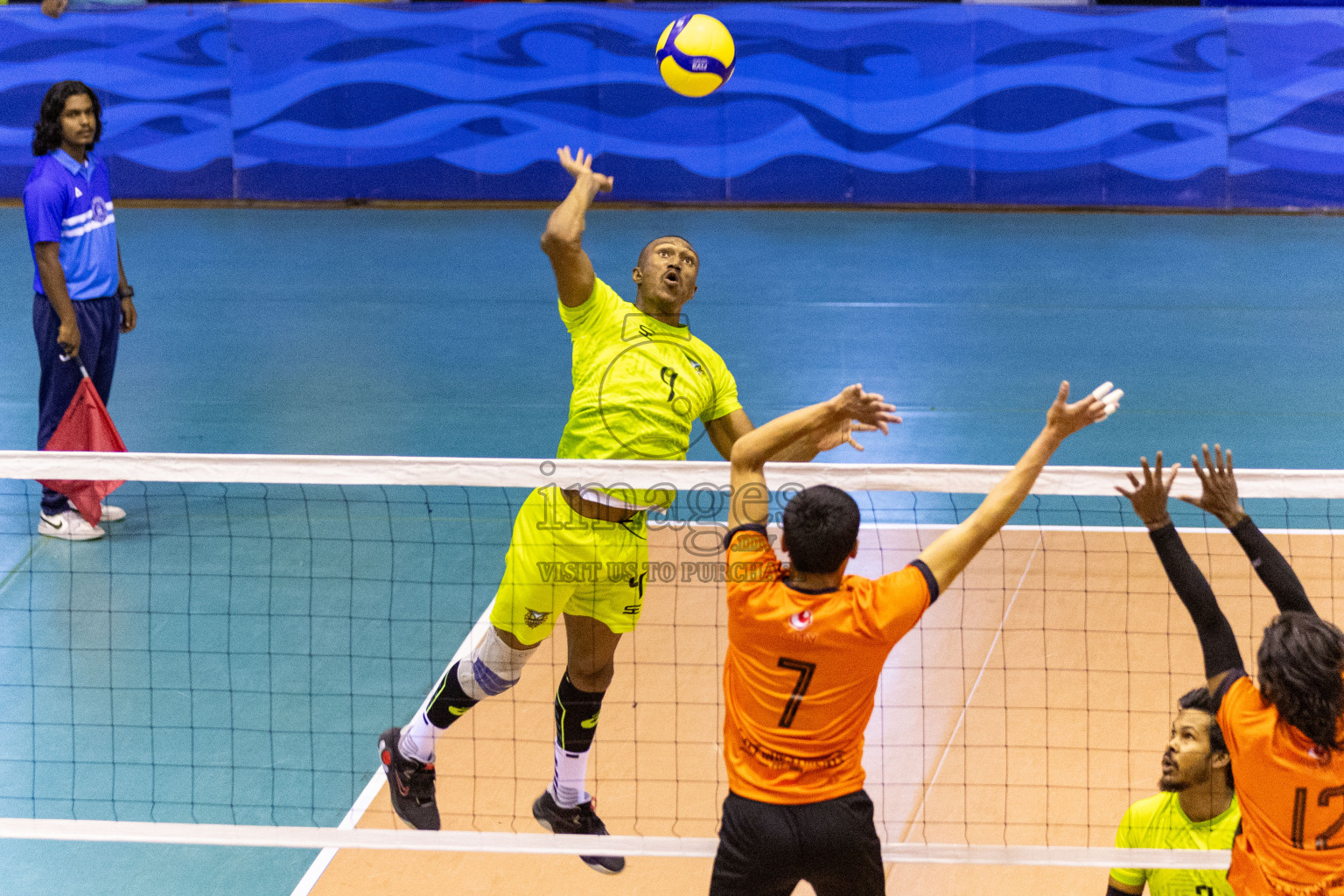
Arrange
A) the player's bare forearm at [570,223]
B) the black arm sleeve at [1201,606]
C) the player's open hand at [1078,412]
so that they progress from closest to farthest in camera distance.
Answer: the player's open hand at [1078,412] < the black arm sleeve at [1201,606] < the player's bare forearm at [570,223]

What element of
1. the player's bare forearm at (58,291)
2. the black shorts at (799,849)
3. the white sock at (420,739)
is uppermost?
the player's bare forearm at (58,291)

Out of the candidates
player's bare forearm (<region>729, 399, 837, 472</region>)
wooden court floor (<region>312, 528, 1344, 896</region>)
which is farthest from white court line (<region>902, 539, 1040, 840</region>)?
player's bare forearm (<region>729, 399, 837, 472</region>)

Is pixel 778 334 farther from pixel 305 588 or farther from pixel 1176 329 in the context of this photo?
pixel 305 588

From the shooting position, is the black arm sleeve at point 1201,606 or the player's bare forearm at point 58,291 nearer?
the black arm sleeve at point 1201,606

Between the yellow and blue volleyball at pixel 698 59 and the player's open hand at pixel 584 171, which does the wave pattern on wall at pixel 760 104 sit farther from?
the player's open hand at pixel 584 171

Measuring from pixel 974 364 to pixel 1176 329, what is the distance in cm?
248

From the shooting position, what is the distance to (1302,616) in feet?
11.2

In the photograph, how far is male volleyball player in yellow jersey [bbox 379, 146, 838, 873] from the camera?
494cm

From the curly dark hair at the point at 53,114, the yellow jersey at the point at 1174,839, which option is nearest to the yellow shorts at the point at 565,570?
the yellow jersey at the point at 1174,839

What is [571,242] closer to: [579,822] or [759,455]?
[759,455]

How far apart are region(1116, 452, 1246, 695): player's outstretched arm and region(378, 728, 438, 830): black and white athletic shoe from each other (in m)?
2.93

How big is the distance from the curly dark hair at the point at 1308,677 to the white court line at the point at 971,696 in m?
2.46

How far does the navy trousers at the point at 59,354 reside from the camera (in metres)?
8.23

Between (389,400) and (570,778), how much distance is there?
6.45 meters
